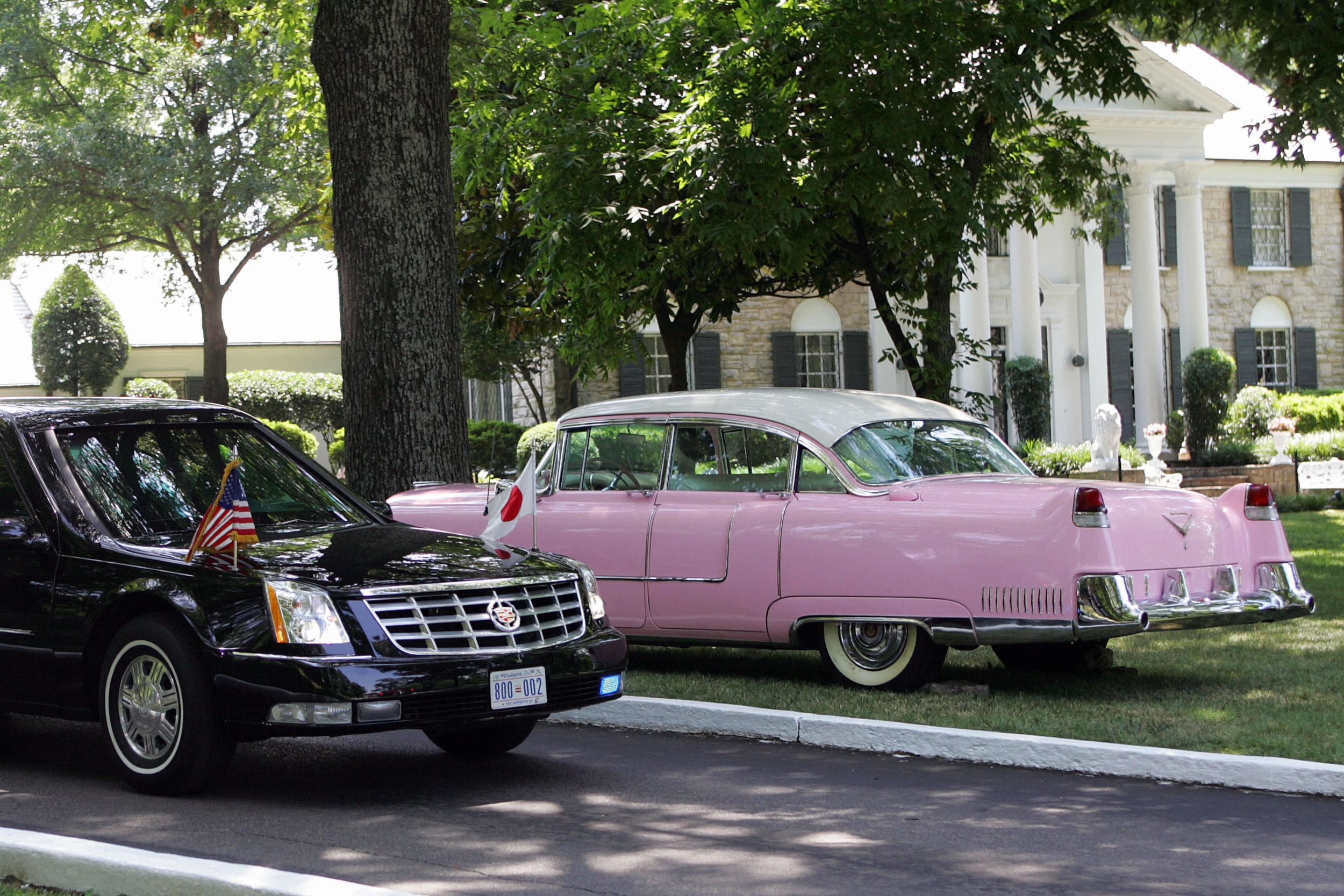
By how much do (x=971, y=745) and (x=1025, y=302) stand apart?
2175 centimetres

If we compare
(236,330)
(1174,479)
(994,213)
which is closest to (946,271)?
(994,213)

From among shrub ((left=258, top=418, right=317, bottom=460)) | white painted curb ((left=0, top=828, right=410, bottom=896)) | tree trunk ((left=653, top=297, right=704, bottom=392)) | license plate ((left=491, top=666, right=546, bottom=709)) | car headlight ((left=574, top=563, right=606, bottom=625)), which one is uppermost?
tree trunk ((left=653, top=297, right=704, bottom=392))

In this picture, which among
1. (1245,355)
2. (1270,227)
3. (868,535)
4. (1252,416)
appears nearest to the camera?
(868,535)

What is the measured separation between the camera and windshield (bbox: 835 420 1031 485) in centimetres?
881

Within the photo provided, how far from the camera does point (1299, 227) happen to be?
111 ft

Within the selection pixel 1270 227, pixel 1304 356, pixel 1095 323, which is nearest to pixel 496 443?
pixel 1095 323

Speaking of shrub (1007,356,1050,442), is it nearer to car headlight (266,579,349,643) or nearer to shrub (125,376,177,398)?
shrub (125,376,177,398)

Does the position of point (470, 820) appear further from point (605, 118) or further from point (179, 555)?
point (605, 118)

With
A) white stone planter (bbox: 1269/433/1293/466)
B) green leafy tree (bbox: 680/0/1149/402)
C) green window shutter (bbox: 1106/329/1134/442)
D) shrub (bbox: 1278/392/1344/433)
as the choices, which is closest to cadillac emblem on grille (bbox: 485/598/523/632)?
green leafy tree (bbox: 680/0/1149/402)

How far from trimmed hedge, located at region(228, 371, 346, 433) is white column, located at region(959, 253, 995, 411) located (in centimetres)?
1563

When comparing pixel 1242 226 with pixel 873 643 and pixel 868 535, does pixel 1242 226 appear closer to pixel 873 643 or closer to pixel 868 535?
pixel 873 643

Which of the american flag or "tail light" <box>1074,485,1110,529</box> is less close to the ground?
the american flag

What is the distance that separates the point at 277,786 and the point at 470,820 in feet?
3.75

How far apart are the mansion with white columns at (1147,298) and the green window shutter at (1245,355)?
41 millimetres
